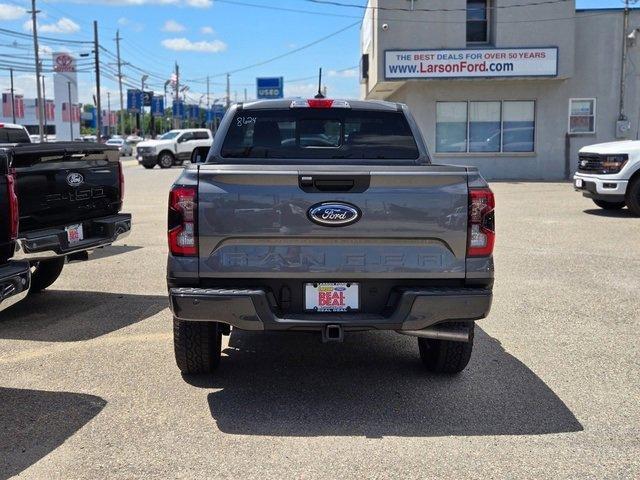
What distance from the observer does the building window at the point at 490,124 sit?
2416 cm

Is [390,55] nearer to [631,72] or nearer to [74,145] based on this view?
[631,72]

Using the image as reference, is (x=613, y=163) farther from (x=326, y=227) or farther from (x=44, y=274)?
(x=326, y=227)

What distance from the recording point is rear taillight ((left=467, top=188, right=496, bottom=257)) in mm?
4266

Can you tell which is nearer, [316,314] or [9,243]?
[316,314]

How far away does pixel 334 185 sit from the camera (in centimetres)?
423

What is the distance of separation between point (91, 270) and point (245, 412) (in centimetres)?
545

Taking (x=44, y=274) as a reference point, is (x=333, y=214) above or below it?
above

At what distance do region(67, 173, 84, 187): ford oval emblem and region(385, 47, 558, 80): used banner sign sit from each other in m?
17.6

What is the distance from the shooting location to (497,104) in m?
24.1

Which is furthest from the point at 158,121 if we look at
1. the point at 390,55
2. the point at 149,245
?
the point at 149,245

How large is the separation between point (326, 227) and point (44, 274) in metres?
4.98

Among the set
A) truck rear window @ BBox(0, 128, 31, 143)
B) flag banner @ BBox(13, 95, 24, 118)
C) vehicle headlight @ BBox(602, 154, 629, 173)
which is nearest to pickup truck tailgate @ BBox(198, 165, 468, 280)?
Answer: truck rear window @ BBox(0, 128, 31, 143)

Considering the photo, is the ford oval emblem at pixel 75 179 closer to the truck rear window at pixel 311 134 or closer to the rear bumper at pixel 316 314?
the truck rear window at pixel 311 134

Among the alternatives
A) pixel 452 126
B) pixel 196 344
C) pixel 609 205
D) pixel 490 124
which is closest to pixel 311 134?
pixel 196 344
